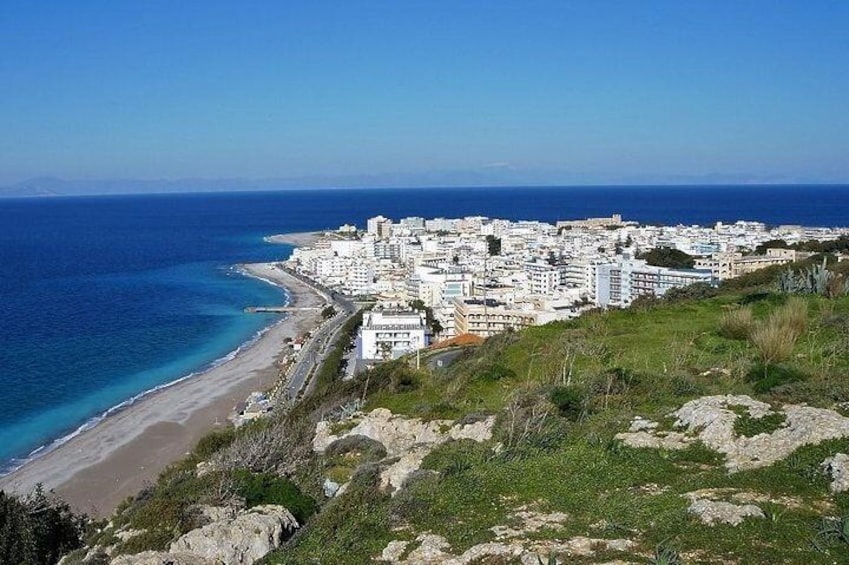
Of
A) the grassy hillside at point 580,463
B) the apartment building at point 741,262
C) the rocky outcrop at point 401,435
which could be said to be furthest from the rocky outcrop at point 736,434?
the apartment building at point 741,262

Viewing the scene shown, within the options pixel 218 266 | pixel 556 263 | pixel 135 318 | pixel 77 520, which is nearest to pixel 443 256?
pixel 556 263

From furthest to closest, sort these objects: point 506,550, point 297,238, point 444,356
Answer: point 297,238
point 444,356
point 506,550

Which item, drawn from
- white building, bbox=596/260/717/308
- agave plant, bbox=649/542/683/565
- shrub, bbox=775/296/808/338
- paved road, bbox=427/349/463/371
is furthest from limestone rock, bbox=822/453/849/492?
white building, bbox=596/260/717/308

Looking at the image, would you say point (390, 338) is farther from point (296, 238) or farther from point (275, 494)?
point (296, 238)

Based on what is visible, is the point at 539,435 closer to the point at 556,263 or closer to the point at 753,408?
the point at 753,408

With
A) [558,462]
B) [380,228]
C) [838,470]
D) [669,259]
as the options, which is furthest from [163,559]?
[380,228]
